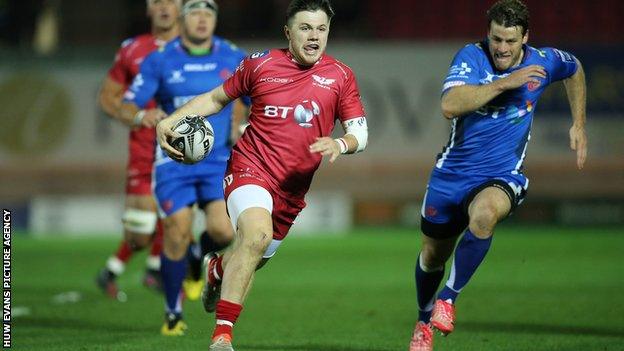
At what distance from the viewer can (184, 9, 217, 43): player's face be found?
9.47 m

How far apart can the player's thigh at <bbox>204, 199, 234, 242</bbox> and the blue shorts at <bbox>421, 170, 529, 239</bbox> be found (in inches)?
76.7

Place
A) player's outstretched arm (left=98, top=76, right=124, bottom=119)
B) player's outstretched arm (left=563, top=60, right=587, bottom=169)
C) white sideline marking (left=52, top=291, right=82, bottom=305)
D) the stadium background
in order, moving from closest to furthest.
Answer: player's outstretched arm (left=563, top=60, right=587, bottom=169) → player's outstretched arm (left=98, top=76, right=124, bottom=119) → white sideline marking (left=52, top=291, right=82, bottom=305) → the stadium background

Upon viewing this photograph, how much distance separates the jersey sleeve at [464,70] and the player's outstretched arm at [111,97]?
376cm

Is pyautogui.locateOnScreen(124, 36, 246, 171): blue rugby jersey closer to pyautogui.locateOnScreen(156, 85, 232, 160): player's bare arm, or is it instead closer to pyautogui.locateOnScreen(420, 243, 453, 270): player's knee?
pyautogui.locateOnScreen(156, 85, 232, 160): player's bare arm

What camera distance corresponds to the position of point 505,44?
7.74 meters

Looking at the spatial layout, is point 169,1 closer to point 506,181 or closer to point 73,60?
point 506,181

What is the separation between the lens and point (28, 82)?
20.0 m

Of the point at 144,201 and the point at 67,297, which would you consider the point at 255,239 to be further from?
the point at 67,297

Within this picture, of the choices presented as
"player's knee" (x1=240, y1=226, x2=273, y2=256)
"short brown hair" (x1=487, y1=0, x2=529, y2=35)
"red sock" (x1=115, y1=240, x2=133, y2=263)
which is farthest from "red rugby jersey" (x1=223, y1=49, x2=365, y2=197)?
"red sock" (x1=115, y1=240, x2=133, y2=263)

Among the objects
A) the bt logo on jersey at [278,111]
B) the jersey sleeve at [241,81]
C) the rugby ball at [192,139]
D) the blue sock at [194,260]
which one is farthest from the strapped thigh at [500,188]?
the blue sock at [194,260]

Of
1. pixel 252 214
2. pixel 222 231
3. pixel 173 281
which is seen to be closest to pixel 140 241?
pixel 222 231

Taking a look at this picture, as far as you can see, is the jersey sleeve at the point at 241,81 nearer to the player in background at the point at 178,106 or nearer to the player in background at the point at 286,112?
the player in background at the point at 286,112

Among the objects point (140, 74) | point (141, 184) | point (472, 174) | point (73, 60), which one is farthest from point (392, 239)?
point (472, 174)

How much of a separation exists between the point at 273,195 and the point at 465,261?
48.4 inches
